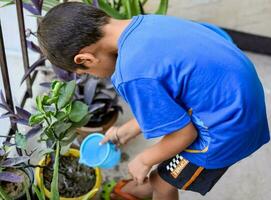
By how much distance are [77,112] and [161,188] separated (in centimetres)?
38

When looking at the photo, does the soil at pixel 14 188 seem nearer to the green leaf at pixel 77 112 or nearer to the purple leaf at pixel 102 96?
the green leaf at pixel 77 112

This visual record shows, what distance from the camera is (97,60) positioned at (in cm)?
124

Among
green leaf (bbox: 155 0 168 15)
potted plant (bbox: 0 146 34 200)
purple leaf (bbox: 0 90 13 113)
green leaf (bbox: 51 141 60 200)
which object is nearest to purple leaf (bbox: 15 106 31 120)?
purple leaf (bbox: 0 90 13 113)

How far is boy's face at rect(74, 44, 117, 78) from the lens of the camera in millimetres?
1221

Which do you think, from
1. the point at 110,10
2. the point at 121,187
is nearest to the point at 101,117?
the point at 121,187

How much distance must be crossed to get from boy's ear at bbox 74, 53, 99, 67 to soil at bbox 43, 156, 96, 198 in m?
0.55

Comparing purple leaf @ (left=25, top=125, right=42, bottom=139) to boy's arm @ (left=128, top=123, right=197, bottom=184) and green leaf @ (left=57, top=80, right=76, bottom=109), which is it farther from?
boy's arm @ (left=128, top=123, right=197, bottom=184)

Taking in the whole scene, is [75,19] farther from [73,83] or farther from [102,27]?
[73,83]

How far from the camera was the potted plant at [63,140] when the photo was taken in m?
1.40

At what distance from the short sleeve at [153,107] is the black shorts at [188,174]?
10.5 inches

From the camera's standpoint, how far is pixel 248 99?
127cm

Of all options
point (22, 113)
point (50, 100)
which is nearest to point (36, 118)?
point (50, 100)

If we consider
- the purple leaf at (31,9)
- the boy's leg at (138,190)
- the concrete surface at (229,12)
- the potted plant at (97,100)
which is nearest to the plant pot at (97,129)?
the potted plant at (97,100)

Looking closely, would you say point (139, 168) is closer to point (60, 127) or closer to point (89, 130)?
point (60, 127)
